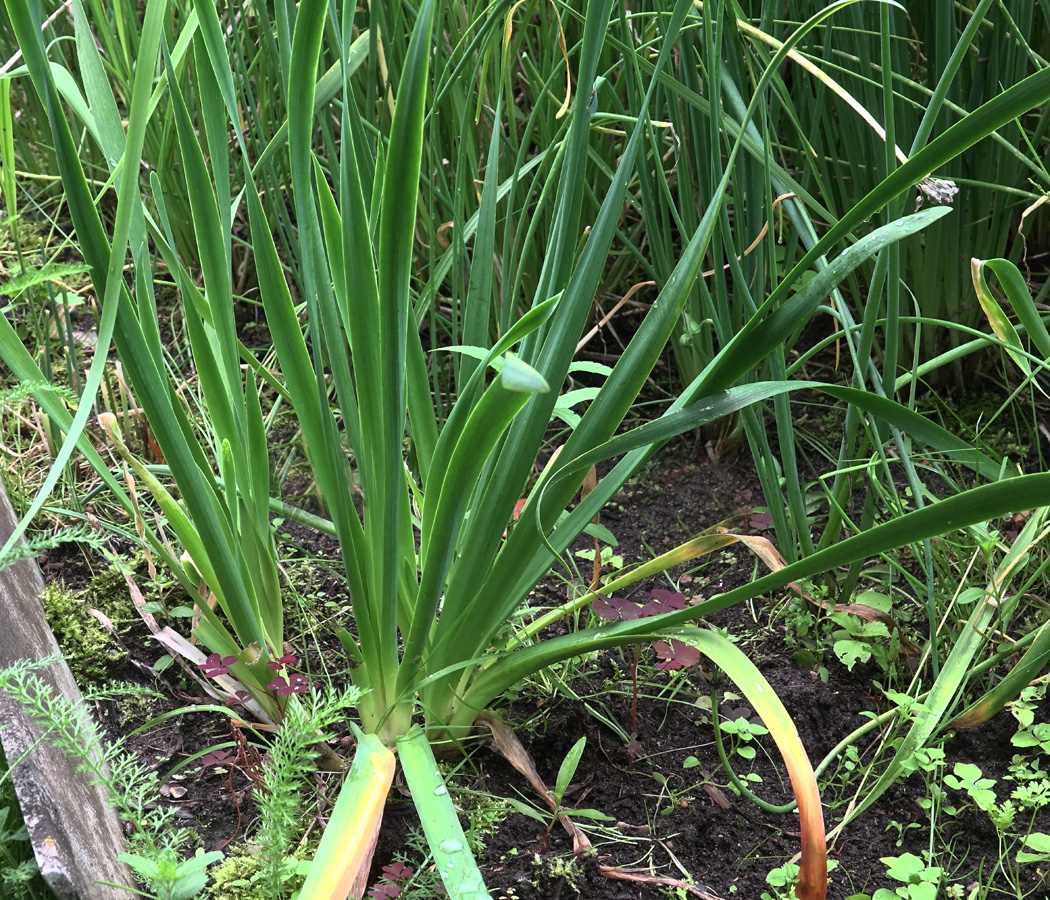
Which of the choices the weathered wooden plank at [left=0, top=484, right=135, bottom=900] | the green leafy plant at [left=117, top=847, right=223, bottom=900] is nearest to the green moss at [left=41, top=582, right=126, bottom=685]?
the weathered wooden plank at [left=0, top=484, right=135, bottom=900]

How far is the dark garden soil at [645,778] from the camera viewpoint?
95 cm

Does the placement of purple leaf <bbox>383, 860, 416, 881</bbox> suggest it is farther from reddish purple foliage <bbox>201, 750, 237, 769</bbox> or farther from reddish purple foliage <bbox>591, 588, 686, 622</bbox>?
reddish purple foliage <bbox>591, 588, 686, 622</bbox>

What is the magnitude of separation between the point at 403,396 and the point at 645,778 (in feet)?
1.76

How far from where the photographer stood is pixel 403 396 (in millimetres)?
884

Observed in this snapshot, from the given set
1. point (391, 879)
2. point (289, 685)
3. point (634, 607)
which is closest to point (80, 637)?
point (289, 685)

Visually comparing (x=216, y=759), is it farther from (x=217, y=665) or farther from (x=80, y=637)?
(x=80, y=637)

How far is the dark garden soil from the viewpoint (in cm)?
95

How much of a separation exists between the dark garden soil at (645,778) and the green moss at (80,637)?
0.08 ft

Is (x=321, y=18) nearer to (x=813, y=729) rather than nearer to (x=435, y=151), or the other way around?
(x=435, y=151)

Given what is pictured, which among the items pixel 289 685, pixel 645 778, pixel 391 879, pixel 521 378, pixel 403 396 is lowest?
pixel 645 778

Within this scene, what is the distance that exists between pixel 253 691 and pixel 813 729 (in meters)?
0.67

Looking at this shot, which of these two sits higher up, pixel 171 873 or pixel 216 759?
pixel 171 873

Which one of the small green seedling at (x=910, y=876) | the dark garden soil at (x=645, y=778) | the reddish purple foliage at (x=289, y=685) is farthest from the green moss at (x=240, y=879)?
the small green seedling at (x=910, y=876)

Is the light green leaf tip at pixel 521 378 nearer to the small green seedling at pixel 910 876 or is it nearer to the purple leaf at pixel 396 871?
the purple leaf at pixel 396 871
